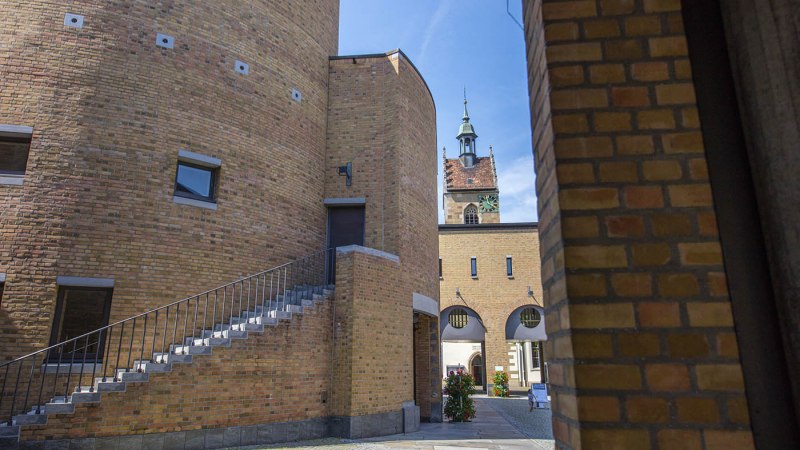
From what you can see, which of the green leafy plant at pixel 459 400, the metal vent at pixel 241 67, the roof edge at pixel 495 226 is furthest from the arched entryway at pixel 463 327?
the metal vent at pixel 241 67

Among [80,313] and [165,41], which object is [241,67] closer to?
[165,41]

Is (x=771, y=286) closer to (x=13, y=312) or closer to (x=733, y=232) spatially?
(x=733, y=232)

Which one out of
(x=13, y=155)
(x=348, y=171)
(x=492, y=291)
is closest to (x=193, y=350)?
(x=13, y=155)

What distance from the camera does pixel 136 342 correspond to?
32.2ft

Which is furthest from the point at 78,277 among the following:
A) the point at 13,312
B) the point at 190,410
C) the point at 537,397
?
the point at 537,397

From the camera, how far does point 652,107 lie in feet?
5.85

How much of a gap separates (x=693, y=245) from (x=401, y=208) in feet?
41.4

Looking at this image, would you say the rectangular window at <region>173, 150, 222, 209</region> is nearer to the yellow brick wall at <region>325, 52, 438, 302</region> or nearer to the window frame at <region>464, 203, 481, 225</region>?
the yellow brick wall at <region>325, 52, 438, 302</region>

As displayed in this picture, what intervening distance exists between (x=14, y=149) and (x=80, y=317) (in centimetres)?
364

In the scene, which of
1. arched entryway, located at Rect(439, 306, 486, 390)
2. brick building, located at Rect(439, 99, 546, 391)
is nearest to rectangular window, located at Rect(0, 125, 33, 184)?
brick building, located at Rect(439, 99, 546, 391)

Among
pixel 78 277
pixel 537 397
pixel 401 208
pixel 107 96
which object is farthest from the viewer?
pixel 537 397

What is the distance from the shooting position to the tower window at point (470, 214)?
4512cm

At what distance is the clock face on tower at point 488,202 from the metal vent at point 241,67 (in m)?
34.0

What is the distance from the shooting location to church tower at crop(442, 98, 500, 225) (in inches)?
1766
